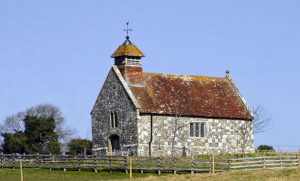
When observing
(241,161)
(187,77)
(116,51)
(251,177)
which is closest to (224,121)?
(187,77)

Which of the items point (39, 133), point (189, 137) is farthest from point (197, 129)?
point (39, 133)

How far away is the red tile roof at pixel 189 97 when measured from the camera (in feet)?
273

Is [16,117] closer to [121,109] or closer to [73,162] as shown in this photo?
[121,109]

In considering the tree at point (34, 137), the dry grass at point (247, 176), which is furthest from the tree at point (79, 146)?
the dry grass at point (247, 176)

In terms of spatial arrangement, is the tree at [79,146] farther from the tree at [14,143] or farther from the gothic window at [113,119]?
the gothic window at [113,119]

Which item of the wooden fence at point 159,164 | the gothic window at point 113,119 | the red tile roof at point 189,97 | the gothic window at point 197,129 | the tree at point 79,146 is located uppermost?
the red tile roof at point 189,97

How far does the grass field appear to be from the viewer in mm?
58812

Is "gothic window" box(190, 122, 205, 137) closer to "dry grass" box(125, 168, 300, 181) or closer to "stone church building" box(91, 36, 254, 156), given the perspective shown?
"stone church building" box(91, 36, 254, 156)

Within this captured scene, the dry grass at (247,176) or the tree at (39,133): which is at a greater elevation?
the tree at (39,133)

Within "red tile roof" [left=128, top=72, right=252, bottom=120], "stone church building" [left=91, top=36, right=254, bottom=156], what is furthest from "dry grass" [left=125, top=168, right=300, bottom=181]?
"red tile roof" [left=128, top=72, right=252, bottom=120]

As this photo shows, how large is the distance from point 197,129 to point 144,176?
19.6 metres

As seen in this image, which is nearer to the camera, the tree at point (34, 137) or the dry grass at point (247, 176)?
the dry grass at point (247, 176)

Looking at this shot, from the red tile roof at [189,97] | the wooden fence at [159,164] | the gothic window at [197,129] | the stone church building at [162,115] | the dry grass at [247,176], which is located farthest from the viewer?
the gothic window at [197,129]

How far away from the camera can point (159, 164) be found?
222 feet
